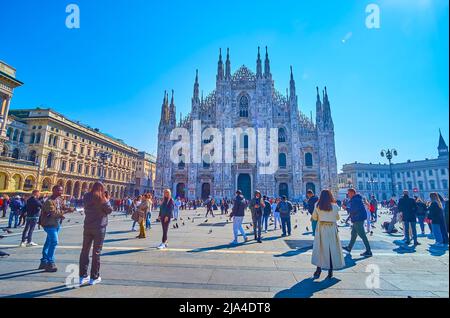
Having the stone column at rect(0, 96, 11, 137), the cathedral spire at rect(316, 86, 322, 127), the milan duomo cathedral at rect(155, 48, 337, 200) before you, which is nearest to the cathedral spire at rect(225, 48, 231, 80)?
the milan duomo cathedral at rect(155, 48, 337, 200)

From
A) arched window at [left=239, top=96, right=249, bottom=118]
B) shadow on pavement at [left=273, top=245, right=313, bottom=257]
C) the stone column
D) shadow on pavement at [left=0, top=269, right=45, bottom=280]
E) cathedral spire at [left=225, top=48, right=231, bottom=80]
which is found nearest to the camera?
shadow on pavement at [left=0, top=269, right=45, bottom=280]

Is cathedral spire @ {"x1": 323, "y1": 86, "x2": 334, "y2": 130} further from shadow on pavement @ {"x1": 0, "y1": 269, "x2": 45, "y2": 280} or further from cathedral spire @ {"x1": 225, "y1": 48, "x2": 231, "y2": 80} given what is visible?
shadow on pavement @ {"x1": 0, "y1": 269, "x2": 45, "y2": 280}

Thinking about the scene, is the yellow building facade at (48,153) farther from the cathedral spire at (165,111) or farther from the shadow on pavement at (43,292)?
the shadow on pavement at (43,292)

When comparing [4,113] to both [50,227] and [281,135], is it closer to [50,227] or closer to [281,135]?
[50,227]

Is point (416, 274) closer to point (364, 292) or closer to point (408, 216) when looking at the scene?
point (364, 292)

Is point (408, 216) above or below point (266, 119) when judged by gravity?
below

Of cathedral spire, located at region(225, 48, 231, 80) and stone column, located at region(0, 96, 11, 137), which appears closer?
stone column, located at region(0, 96, 11, 137)

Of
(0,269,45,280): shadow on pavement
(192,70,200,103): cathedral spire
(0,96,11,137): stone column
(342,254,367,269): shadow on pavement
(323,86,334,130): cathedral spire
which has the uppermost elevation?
(192,70,200,103): cathedral spire

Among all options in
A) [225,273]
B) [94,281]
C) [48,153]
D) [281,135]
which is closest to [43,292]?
[94,281]
